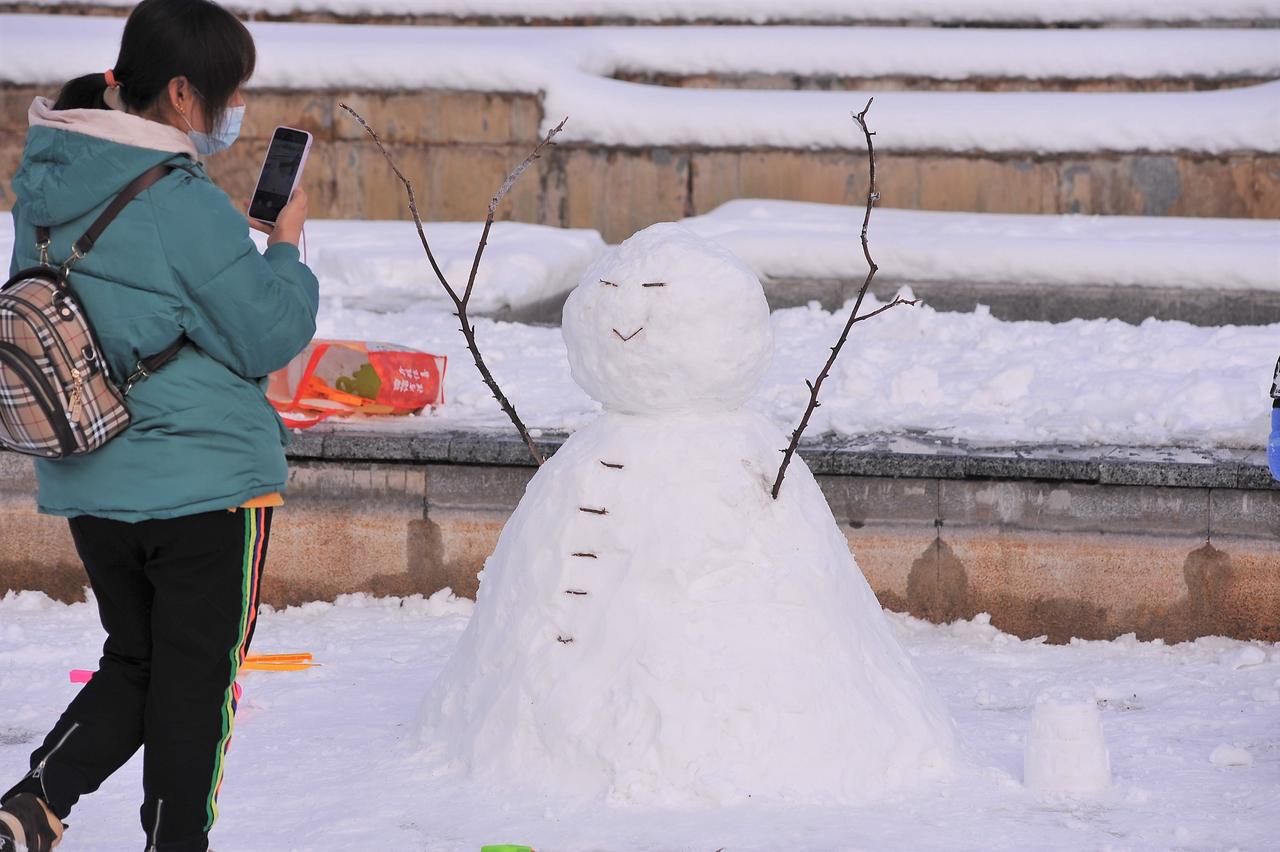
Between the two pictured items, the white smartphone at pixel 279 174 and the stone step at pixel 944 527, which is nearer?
the white smartphone at pixel 279 174

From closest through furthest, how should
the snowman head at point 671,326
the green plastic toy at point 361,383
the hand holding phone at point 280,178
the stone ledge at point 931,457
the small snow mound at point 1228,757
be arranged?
the hand holding phone at point 280,178 → the snowman head at point 671,326 → the small snow mound at point 1228,757 → the stone ledge at point 931,457 → the green plastic toy at point 361,383

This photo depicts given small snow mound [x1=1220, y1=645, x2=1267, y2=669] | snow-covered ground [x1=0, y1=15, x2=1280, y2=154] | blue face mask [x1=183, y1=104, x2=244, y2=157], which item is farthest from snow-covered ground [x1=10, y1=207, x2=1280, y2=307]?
blue face mask [x1=183, y1=104, x2=244, y2=157]

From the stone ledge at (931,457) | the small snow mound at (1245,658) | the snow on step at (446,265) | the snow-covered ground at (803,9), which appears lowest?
the small snow mound at (1245,658)

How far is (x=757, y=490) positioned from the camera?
4.12 metres

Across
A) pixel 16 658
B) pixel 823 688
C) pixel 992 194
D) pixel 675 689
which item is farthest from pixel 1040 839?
pixel 992 194

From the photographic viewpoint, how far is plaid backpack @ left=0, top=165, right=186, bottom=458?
10.1 feet

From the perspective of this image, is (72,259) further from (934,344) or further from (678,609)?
(934,344)

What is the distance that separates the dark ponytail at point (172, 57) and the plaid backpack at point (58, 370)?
184mm

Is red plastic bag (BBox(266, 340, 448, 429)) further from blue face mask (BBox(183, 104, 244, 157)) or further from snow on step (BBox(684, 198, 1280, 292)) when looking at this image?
snow on step (BBox(684, 198, 1280, 292))

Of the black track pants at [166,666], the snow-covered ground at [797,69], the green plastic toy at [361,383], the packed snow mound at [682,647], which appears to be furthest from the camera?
the snow-covered ground at [797,69]

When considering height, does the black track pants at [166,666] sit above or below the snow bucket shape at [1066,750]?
above

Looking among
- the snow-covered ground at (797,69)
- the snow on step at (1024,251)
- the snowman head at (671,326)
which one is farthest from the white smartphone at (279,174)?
the snow-covered ground at (797,69)

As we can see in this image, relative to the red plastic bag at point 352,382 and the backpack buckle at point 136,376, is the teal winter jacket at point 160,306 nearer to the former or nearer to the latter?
the backpack buckle at point 136,376

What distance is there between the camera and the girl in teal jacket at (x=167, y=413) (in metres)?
3.15
